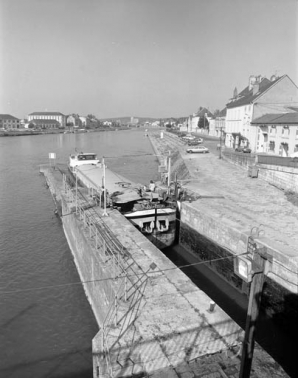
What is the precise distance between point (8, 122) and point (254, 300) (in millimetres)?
188246

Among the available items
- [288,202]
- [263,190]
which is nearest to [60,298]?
[288,202]

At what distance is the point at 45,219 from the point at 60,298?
33.8 feet

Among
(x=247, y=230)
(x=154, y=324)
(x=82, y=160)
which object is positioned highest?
(x=82, y=160)

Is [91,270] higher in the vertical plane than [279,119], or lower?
lower

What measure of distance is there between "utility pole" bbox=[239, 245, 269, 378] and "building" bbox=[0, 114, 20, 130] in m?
185

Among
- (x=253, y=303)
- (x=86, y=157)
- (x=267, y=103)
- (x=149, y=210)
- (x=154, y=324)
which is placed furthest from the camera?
(x=267, y=103)

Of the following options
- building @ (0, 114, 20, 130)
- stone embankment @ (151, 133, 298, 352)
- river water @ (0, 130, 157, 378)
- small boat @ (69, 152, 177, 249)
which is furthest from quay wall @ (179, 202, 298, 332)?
building @ (0, 114, 20, 130)

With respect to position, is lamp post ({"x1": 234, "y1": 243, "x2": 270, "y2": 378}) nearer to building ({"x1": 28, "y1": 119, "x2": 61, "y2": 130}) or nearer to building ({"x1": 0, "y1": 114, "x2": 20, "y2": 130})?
building ({"x1": 28, "y1": 119, "x2": 61, "y2": 130})

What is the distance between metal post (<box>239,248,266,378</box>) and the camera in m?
5.19

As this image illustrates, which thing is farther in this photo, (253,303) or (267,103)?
(267,103)

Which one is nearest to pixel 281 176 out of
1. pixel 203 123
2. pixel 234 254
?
pixel 234 254

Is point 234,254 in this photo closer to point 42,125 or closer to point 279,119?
point 279,119

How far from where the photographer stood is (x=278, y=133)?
34.1m

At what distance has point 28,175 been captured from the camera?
3894 cm
